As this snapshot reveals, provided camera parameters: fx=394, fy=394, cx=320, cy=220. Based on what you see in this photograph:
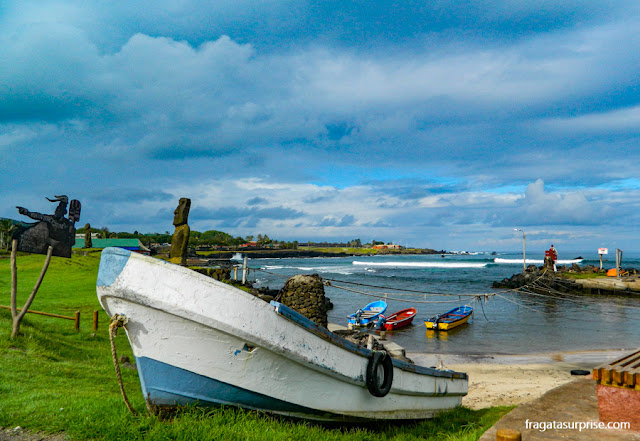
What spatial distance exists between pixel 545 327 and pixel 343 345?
2280 cm

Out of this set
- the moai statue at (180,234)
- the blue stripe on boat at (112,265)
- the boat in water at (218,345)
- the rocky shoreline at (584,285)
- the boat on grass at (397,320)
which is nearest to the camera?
the boat in water at (218,345)

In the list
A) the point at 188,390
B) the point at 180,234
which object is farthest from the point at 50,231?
the point at 188,390

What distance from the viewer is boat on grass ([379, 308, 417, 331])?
21797 mm

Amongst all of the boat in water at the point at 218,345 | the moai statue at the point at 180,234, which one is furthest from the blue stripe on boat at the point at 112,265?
the moai statue at the point at 180,234

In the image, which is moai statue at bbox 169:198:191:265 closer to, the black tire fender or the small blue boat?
the black tire fender

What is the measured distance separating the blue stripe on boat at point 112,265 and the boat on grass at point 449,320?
64.5 feet

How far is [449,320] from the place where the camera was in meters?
21.9

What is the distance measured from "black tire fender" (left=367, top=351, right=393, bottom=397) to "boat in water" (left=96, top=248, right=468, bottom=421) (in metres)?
0.19

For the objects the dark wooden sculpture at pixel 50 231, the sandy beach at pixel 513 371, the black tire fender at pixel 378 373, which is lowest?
the sandy beach at pixel 513 371

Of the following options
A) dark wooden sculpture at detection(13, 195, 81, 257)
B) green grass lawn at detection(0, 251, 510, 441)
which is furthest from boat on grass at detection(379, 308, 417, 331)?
dark wooden sculpture at detection(13, 195, 81, 257)

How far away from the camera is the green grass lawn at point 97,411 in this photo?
13.7 ft

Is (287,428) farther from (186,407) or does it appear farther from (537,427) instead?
(537,427)

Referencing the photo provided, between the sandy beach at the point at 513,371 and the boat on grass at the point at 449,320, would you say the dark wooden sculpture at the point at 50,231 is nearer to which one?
the sandy beach at the point at 513,371

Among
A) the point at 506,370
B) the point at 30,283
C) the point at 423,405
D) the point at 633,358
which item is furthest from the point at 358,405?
the point at 30,283
